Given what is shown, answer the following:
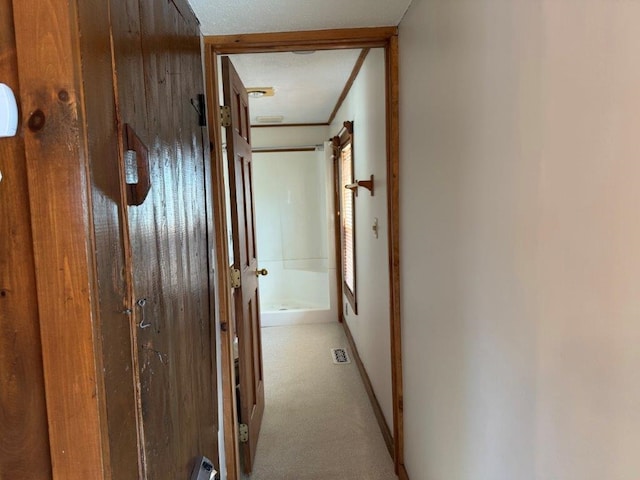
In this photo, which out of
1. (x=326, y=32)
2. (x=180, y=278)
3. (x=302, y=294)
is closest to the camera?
(x=180, y=278)

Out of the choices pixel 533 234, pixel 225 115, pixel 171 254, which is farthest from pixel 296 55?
pixel 533 234

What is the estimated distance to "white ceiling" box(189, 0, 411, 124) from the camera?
154cm

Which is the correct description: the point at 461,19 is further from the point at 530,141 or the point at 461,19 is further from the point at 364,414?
the point at 364,414

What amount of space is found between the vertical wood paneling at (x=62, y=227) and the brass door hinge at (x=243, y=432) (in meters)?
1.54

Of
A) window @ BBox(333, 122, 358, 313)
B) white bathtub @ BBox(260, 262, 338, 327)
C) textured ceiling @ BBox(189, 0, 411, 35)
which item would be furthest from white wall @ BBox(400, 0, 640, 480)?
white bathtub @ BBox(260, 262, 338, 327)

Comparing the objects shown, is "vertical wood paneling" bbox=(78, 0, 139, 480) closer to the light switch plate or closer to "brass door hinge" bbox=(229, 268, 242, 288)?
the light switch plate

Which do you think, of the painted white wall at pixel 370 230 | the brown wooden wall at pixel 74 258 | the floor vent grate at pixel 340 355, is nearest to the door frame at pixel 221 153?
the painted white wall at pixel 370 230

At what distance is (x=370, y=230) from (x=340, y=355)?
4.57 ft

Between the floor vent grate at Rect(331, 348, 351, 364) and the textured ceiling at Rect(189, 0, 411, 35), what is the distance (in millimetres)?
2583

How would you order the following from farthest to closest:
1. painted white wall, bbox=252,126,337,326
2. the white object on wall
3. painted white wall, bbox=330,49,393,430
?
painted white wall, bbox=252,126,337,326
painted white wall, bbox=330,49,393,430
the white object on wall

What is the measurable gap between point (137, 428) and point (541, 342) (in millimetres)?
809

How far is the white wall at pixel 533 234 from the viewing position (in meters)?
0.60

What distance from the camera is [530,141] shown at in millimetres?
815

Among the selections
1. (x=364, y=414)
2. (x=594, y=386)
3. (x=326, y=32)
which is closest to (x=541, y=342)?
(x=594, y=386)
